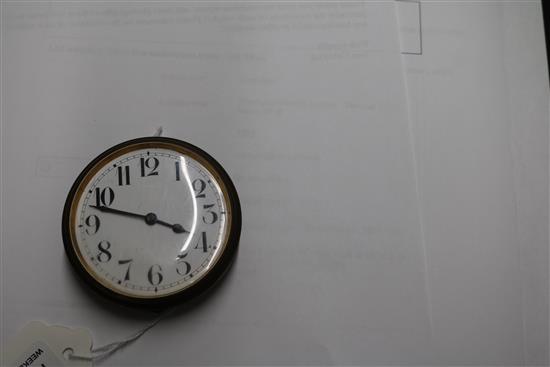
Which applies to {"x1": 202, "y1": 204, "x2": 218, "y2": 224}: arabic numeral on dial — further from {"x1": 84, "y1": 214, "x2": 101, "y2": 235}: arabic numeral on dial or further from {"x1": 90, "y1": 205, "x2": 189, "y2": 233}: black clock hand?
{"x1": 84, "y1": 214, "x2": 101, "y2": 235}: arabic numeral on dial

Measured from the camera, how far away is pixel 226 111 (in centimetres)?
117

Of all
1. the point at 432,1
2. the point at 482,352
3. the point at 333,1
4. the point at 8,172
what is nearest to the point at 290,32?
the point at 333,1

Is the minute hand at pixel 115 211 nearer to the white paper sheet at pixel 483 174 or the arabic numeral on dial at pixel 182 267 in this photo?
the arabic numeral on dial at pixel 182 267

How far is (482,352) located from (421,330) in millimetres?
152

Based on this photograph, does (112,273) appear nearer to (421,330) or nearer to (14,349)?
(14,349)

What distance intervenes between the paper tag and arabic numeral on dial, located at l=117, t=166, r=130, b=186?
1.14 ft

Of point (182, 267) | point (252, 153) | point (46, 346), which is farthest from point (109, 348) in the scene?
point (252, 153)

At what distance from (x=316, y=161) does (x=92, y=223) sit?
0.55 m

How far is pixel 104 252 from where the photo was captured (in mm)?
1028

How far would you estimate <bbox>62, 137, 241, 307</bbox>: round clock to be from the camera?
3.30 feet

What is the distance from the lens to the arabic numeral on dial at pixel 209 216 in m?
1.04

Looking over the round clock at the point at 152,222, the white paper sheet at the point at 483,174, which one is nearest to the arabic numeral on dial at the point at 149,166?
the round clock at the point at 152,222

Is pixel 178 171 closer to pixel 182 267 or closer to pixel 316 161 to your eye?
pixel 182 267

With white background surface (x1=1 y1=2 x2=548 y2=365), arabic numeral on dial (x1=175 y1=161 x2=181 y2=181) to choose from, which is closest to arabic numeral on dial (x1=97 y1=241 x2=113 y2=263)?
white background surface (x1=1 y1=2 x2=548 y2=365)
